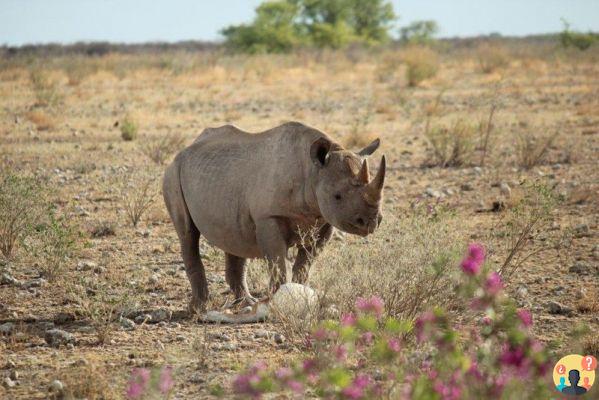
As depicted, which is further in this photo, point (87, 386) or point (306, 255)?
point (306, 255)

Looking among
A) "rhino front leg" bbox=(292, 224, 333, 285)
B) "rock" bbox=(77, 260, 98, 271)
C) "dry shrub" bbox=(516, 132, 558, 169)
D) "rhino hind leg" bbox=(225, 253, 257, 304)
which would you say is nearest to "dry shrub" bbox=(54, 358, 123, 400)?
"rhino front leg" bbox=(292, 224, 333, 285)

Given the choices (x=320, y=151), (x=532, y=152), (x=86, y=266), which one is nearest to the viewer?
(x=320, y=151)

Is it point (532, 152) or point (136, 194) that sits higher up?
point (532, 152)

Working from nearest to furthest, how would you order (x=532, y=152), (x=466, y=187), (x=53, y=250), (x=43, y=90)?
(x=53, y=250) < (x=466, y=187) < (x=532, y=152) < (x=43, y=90)

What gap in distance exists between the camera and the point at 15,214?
1027cm

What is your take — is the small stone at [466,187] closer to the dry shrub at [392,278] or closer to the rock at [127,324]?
the dry shrub at [392,278]

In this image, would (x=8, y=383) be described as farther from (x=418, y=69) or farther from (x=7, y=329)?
(x=418, y=69)

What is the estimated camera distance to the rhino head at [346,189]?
712 centimetres

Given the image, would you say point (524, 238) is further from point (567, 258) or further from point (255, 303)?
point (255, 303)

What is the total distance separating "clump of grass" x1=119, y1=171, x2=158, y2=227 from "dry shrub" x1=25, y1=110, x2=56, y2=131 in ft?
20.5

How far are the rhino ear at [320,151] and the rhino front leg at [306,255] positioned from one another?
1.95 ft

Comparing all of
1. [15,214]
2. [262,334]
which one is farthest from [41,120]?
[262,334]

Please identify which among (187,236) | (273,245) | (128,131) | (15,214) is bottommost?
(128,131)

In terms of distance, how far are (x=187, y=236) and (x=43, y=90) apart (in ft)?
65.7
